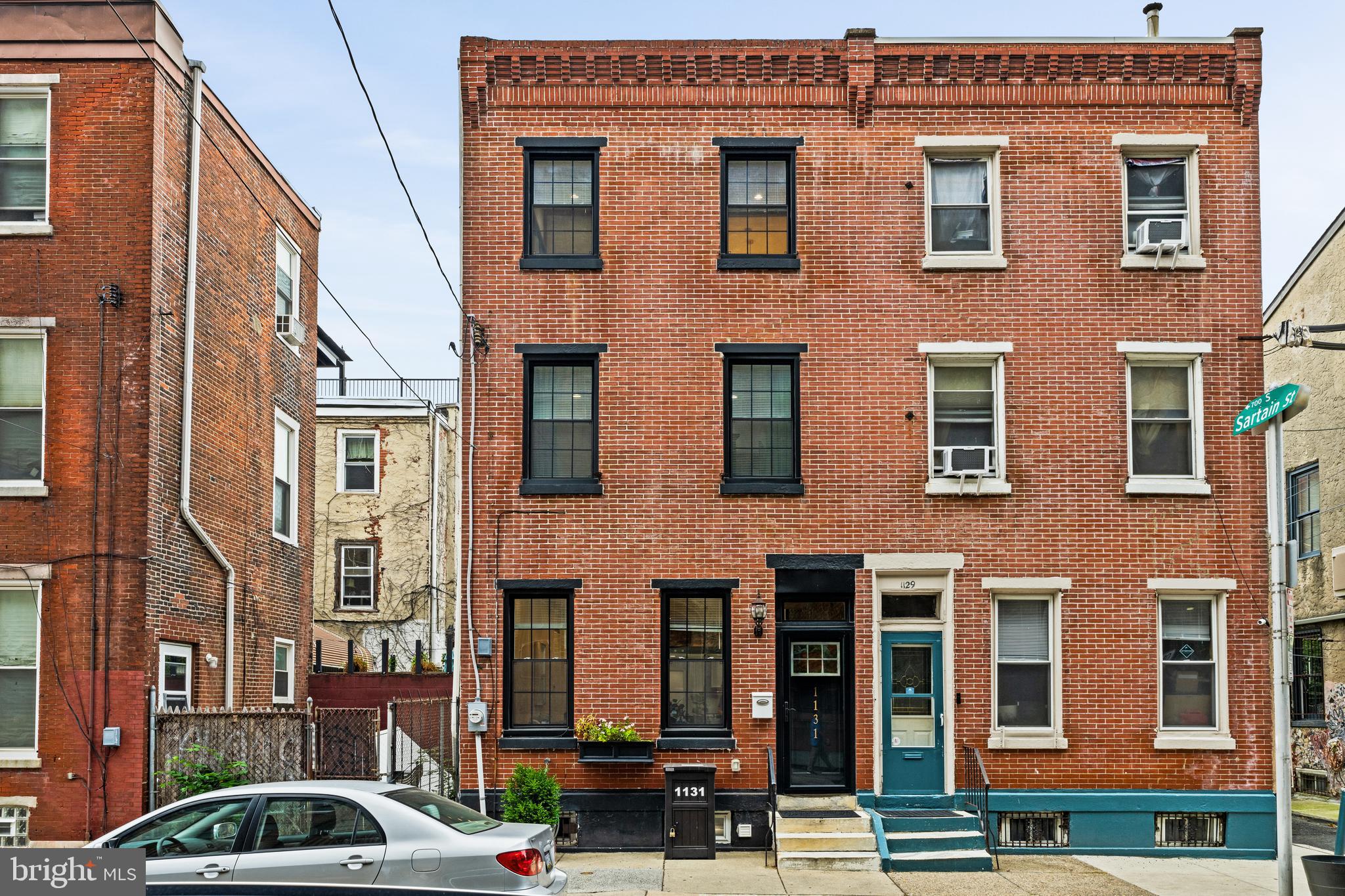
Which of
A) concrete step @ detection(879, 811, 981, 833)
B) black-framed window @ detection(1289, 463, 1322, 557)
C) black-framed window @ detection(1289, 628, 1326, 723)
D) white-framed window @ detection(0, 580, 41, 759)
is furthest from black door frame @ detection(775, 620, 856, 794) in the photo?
black-framed window @ detection(1289, 463, 1322, 557)

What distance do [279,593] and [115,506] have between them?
6.12 meters

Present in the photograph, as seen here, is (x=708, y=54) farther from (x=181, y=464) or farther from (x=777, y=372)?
(x=181, y=464)

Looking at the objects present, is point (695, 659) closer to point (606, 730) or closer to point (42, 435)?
point (606, 730)

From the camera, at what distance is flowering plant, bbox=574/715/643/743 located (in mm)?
17344

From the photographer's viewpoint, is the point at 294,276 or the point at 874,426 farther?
the point at 294,276

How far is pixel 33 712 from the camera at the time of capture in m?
16.9

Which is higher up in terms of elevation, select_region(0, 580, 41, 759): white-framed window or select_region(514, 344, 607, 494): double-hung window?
select_region(514, 344, 607, 494): double-hung window

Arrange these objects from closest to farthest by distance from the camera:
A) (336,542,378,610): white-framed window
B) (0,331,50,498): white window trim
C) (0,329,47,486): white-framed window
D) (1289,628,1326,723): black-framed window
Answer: (0,331,50,498): white window trim
(0,329,47,486): white-framed window
(1289,628,1326,723): black-framed window
(336,542,378,610): white-framed window

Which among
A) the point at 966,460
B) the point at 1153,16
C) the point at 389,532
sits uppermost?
the point at 1153,16

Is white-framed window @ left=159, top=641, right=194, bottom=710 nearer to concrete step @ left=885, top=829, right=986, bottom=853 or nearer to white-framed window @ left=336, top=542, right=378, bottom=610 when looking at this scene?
concrete step @ left=885, top=829, right=986, bottom=853

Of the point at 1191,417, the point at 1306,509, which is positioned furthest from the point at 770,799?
the point at 1306,509

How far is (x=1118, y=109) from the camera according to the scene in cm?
1875

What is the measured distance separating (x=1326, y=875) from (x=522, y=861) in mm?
7524

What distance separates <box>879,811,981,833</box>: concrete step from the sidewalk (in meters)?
0.69
